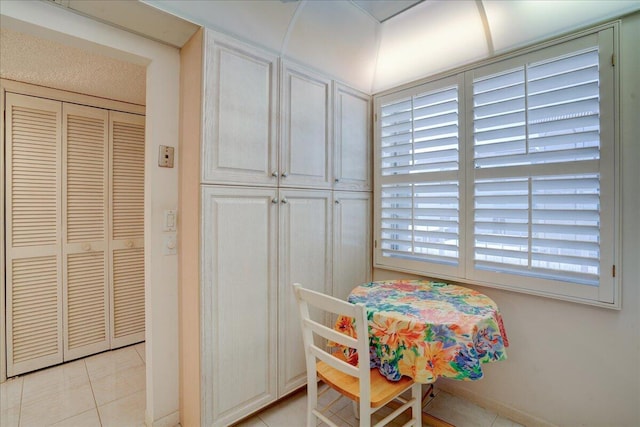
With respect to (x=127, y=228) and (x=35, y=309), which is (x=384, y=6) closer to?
(x=127, y=228)

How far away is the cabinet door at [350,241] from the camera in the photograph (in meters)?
2.15

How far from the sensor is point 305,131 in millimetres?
1941

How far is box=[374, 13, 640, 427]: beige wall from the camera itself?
1.40 meters

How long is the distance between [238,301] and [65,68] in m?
2.00

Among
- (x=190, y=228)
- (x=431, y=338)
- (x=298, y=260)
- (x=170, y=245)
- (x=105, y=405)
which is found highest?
(x=190, y=228)

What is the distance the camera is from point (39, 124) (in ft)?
7.50

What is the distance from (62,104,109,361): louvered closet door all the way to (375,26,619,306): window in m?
2.48

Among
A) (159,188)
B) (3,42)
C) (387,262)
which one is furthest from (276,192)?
(3,42)

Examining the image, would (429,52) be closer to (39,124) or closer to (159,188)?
(159,188)

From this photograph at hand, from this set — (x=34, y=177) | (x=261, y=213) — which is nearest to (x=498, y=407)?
(x=261, y=213)

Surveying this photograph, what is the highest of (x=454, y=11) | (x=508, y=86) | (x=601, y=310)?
(x=454, y=11)

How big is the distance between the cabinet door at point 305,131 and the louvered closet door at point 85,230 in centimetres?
183

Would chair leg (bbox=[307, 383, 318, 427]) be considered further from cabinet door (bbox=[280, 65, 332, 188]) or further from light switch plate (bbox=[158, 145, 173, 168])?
light switch plate (bbox=[158, 145, 173, 168])

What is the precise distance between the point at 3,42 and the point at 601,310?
3576 millimetres
